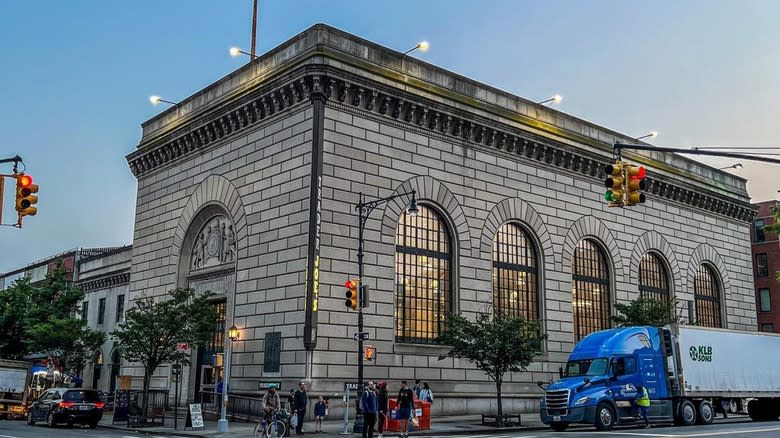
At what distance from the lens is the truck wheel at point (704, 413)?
3091 centimetres

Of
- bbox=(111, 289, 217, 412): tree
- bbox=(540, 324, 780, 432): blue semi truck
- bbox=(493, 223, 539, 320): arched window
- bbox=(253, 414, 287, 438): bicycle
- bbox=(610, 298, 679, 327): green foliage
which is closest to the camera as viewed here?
bbox=(253, 414, 287, 438): bicycle

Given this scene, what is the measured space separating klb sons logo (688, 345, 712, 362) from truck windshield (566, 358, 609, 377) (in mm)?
4447

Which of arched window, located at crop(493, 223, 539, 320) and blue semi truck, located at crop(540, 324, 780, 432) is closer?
blue semi truck, located at crop(540, 324, 780, 432)

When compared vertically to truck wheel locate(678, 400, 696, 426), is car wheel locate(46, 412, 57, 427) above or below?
below

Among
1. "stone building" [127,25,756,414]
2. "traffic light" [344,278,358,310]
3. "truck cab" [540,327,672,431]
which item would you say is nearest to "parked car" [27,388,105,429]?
"stone building" [127,25,756,414]

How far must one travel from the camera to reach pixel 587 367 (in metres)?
29.4

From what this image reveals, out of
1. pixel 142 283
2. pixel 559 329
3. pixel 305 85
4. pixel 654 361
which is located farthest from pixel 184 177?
pixel 654 361

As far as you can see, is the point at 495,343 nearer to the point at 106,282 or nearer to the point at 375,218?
the point at 375,218

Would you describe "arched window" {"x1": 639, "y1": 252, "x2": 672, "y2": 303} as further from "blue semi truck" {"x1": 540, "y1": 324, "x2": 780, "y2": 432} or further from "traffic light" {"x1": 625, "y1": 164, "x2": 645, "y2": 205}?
"traffic light" {"x1": 625, "y1": 164, "x2": 645, "y2": 205}

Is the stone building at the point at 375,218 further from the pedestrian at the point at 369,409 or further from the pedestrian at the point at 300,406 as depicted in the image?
the pedestrian at the point at 369,409

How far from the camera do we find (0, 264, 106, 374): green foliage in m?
45.7

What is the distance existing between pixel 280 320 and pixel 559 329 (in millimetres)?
16017

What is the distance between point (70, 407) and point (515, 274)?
21739 mm

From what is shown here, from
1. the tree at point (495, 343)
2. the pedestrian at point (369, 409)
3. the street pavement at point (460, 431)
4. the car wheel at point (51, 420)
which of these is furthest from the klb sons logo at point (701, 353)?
→ the car wheel at point (51, 420)
